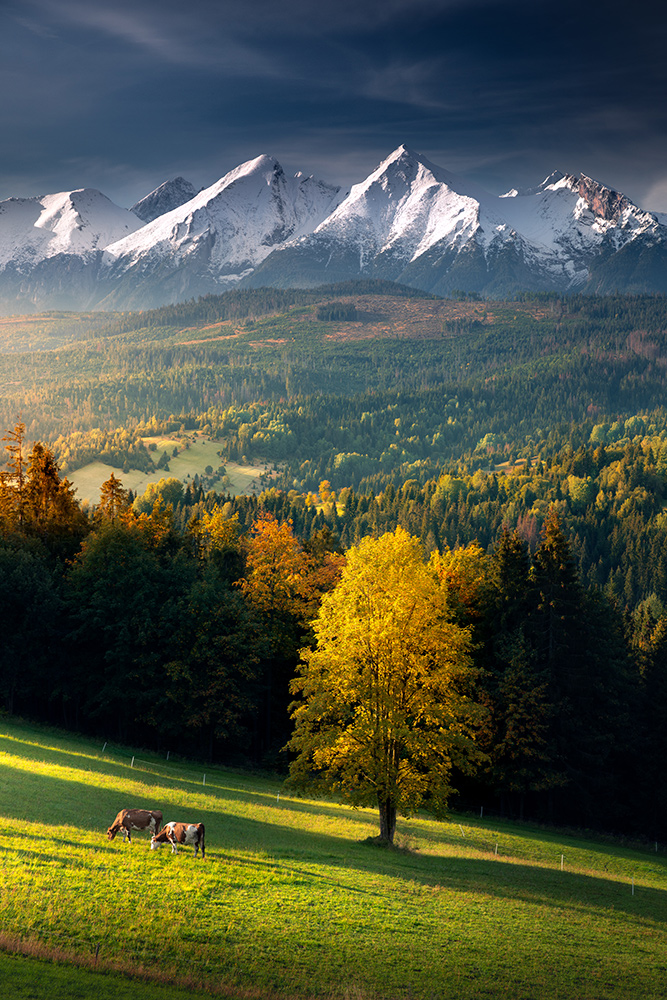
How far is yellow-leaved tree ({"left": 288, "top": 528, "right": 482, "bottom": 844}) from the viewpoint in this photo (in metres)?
39.8

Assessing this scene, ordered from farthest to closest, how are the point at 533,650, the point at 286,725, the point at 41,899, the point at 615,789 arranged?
1. the point at 286,725
2. the point at 615,789
3. the point at 533,650
4. the point at 41,899

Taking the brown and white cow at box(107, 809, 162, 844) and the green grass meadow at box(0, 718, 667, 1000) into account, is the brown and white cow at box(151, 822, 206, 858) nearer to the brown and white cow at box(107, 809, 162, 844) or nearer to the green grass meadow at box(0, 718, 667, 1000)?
the green grass meadow at box(0, 718, 667, 1000)

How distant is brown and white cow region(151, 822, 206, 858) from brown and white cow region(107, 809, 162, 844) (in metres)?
0.68

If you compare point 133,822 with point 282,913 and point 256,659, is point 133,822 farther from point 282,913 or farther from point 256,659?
point 256,659

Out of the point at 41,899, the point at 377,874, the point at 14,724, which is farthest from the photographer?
the point at 14,724

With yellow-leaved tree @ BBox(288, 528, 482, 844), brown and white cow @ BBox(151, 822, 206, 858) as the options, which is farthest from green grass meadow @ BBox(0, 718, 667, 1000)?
yellow-leaved tree @ BBox(288, 528, 482, 844)

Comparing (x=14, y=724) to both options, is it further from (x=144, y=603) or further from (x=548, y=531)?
(x=548, y=531)

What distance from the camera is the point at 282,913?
2409 centimetres

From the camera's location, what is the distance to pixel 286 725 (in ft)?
255

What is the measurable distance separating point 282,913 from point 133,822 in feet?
24.1

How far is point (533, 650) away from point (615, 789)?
16.7 metres

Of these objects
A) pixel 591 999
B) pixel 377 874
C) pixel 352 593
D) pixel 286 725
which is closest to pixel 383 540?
pixel 352 593

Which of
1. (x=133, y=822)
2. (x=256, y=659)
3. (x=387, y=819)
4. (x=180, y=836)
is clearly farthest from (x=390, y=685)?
(x=256, y=659)

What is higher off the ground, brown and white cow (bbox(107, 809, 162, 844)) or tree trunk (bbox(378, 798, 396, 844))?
brown and white cow (bbox(107, 809, 162, 844))
